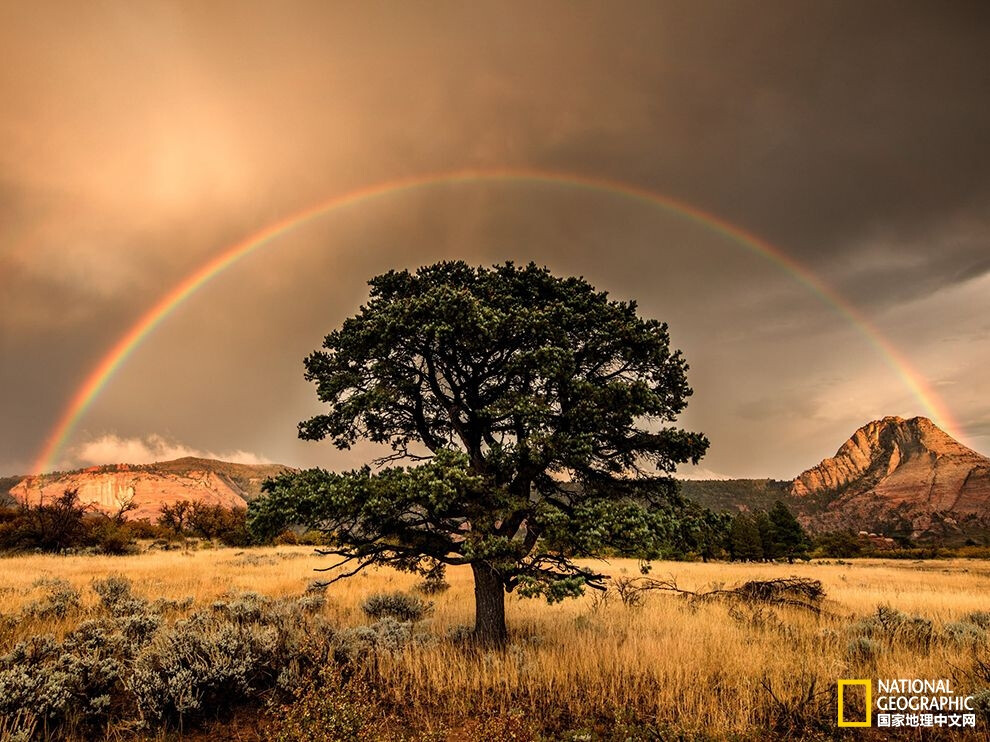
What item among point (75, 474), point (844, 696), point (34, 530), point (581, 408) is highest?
point (581, 408)

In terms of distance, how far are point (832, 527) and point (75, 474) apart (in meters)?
276

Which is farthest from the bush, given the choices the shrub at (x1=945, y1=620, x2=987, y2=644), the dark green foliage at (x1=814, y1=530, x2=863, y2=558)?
the dark green foliage at (x1=814, y1=530, x2=863, y2=558)

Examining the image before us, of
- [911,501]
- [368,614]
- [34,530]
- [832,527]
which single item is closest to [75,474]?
[34,530]

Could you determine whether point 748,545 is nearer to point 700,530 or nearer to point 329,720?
point 700,530

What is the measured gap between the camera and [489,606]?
961cm

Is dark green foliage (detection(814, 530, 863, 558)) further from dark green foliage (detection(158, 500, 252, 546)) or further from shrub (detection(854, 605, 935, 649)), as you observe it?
dark green foliage (detection(158, 500, 252, 546))

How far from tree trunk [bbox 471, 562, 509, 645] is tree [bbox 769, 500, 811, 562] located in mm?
59542

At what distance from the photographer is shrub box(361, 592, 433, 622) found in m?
13.4

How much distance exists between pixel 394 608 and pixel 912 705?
1131 centimetres

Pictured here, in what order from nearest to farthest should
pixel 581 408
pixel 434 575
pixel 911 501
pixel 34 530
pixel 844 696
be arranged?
pixel 844 696
pixel 581 408
pixel 434 575
pixel 34 530
pixel 911 501

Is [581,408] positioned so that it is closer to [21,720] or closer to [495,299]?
[495,299]

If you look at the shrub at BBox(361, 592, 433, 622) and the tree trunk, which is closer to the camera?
the tree trunk

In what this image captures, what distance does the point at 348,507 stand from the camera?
788cm

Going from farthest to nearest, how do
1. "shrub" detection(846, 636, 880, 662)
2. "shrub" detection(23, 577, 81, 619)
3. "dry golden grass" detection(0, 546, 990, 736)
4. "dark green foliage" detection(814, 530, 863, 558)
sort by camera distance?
"dark green foliage" detection(814, 530, 863, 558)
"shrub" detection(23, 577, 81, 619)
"shrub" detection(846, 636, 880, 662)
"dry golden grass" detection(0, 546, 990, 736)
